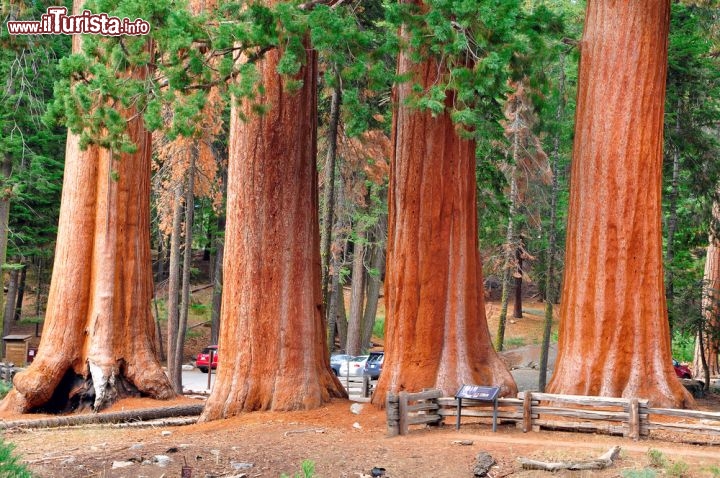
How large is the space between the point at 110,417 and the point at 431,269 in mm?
6754

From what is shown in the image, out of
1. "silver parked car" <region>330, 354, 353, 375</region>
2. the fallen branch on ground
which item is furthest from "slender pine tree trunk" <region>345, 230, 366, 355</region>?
the fallen branch on ground

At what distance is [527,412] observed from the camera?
13195 mm

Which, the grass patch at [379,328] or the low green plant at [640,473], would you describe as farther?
the grass patch at [379,328]

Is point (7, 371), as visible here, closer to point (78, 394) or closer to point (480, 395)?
point (78, 394)

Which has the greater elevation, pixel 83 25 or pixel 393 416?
pixel 83 25

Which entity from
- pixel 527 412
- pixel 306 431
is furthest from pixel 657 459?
pixel 306 431

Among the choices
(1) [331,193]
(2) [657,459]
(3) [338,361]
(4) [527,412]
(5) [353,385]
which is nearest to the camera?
(2) [657,459]

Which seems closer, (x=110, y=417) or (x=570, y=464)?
(x=570, y=464)

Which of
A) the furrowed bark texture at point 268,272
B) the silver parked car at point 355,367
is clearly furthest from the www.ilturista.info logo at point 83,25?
the silver parked car at point 355,367

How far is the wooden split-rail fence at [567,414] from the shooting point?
12.5 metres

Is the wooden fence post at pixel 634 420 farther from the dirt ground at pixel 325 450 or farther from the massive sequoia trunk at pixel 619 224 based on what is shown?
the massive sequoia trunk at pixel 619 224

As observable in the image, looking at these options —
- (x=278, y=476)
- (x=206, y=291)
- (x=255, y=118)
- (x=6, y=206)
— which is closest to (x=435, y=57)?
(x=255, y=118)

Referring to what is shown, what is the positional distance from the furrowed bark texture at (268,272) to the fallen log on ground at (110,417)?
252 cm

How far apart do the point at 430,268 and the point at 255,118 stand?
391cm
